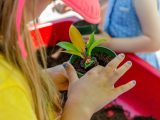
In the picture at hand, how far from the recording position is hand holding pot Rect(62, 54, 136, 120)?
1.73 feet

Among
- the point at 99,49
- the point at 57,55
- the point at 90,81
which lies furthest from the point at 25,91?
the point at 57,55

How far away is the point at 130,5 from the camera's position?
82 cm

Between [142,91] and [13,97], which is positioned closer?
[13,97]

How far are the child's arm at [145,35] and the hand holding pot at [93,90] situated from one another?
0.86ft

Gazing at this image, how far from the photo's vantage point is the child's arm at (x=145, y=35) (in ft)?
2.56

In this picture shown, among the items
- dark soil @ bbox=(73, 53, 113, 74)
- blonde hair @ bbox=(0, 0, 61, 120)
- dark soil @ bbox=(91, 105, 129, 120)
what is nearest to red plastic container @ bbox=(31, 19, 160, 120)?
dark soil @ bbox=(91, 105, 129, 120)

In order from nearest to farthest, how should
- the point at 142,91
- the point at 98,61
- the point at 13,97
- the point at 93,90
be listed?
the point at 13,97 → the point at 93,90 → the point at 98,61 → the point at 142,91

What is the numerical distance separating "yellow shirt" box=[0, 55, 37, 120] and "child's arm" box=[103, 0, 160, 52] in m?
0.42

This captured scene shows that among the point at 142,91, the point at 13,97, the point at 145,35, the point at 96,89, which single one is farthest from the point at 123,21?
the point at 13,97

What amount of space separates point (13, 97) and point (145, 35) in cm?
50

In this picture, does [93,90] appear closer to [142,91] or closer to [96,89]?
[96,89]

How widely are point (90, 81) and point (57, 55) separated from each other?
535 millimetres

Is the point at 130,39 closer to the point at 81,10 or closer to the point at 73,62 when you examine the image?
the point at 73,62

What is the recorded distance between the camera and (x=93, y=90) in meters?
0.55
